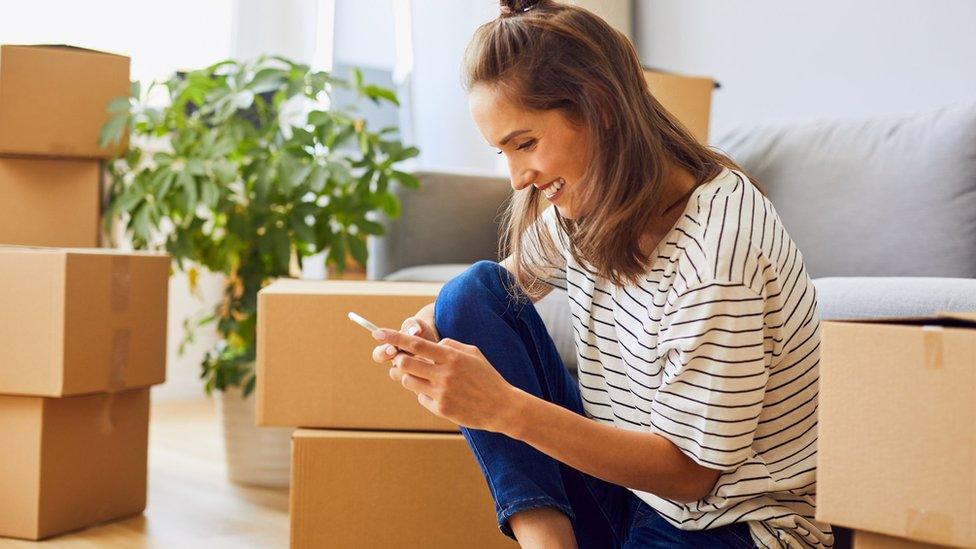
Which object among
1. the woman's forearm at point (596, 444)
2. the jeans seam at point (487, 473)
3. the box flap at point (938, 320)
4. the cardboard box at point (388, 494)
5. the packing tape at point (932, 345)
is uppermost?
the box flap at point (938, 320)

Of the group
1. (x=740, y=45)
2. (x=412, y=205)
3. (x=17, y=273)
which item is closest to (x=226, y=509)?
(x=17, y=273)

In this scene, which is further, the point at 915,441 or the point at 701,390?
the point at 701,390

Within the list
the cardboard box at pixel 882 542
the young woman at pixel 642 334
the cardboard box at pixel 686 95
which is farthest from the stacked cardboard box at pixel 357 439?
the cardboard box at pixel 686 95

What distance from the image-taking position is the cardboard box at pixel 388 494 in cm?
125

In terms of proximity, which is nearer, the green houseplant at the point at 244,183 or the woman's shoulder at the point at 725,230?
the woman's shoulder at the point at 725,230

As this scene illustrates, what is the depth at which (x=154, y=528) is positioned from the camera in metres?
1.57

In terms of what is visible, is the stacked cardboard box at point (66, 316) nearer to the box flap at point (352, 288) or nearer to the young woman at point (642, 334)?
the box flap at point (352, 288)

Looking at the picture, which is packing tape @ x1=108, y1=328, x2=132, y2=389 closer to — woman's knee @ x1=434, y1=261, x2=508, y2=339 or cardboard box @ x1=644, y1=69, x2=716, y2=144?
woman's knee @ x1=434, y1=261, x2=508, y2=339

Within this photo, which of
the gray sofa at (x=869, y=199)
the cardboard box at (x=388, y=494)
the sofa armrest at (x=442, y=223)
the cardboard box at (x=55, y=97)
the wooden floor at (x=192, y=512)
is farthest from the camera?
the sofa armrest at (x=442, y=223)

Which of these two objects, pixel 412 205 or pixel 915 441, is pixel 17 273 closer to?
pixel 412 205

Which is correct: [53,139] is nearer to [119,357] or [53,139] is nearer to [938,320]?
[119,357]

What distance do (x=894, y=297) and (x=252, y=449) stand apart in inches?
48.2

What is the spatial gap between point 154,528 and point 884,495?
1.23 metres

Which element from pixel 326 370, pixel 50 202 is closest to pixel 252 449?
pixel 50 202
